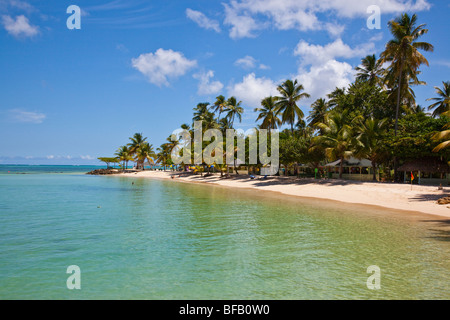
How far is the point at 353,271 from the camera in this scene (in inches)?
305

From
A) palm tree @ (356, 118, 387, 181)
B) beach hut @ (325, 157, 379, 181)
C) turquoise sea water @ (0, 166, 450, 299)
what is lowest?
turquoise sea water @ (0, 166, 450, 299)

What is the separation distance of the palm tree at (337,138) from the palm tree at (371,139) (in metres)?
0.94

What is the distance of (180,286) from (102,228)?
7.84m

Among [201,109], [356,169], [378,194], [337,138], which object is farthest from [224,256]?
[201,109]

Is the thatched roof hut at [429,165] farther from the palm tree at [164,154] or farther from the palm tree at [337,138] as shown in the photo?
the palm tree at [164,154]

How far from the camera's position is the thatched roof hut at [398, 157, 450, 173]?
1057 inches

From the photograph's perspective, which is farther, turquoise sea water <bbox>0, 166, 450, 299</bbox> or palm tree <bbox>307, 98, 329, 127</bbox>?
palm tree <bbox>307, 98, 329, 127</bbox>

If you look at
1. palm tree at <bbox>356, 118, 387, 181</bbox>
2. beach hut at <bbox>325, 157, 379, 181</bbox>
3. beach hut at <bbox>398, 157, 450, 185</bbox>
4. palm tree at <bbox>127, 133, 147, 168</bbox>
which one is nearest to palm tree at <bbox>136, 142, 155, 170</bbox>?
palm tree at <bbox>127, 133, 147, 168</bbox>

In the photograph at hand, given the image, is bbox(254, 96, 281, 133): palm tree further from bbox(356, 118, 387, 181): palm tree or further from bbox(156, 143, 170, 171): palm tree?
bbox(156, 143, 170, 171): palm tree

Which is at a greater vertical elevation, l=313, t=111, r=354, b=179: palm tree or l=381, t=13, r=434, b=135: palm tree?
l=381, t=13, r=434, b=135: palm tree

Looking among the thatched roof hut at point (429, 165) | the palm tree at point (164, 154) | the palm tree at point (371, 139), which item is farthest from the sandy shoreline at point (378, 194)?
the palm tree at point (164, 154)

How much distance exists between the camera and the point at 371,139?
31312 mm

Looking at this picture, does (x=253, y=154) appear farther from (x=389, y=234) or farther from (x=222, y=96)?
(x=389, y=234)

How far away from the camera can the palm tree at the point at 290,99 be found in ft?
141
